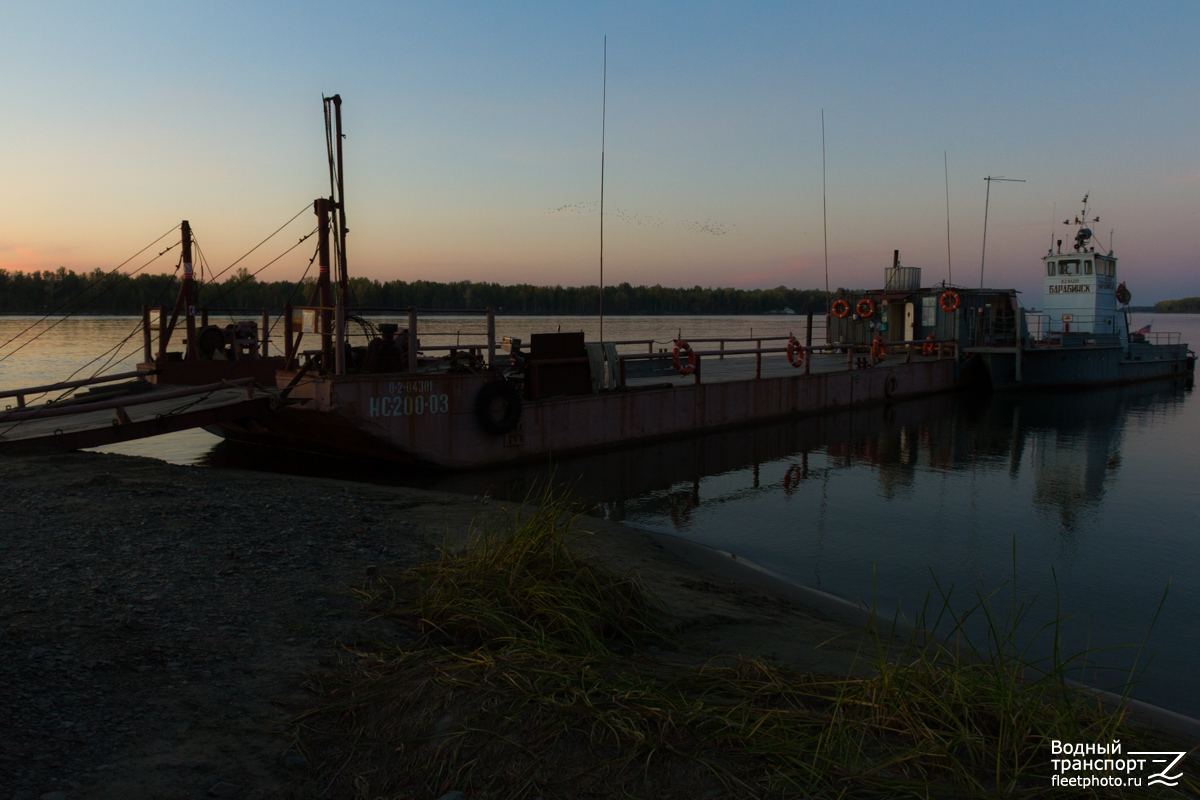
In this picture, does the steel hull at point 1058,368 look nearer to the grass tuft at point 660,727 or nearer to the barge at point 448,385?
the barge at point 448,385

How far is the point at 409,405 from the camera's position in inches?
543

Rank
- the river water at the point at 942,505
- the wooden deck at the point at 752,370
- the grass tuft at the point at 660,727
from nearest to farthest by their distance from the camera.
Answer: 1. the grass tuft at the point at 660,727
2. the river water at the point at 942,505
3. the wooden deck at the point at 752,370

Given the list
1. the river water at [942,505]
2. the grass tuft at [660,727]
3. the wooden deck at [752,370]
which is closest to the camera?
the grass tuft at [660,727]

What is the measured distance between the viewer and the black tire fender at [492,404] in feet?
48.6

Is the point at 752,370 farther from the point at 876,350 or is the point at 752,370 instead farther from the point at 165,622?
the point at 165,622

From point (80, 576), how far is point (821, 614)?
20.8ft

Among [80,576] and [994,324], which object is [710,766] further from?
[994,324]

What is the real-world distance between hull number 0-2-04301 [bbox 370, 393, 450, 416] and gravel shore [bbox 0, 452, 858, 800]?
326 cm

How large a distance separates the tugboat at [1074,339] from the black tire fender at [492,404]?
960 inches

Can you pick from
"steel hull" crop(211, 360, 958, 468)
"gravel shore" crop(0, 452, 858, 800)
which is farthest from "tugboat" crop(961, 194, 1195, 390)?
"gravel shore" crop(0, 452, 858, 800)

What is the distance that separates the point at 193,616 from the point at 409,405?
875 centimetres

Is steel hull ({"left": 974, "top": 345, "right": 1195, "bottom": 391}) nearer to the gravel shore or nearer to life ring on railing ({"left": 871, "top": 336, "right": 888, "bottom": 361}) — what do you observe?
life ring on railing ({"left": 871, "top": 336, "right": 888, "bottom": 361})

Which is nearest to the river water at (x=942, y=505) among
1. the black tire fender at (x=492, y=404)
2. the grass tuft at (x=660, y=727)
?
the black tire fender at (x=492, y=404)

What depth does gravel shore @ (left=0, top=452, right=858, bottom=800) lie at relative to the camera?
3449 millimetres
